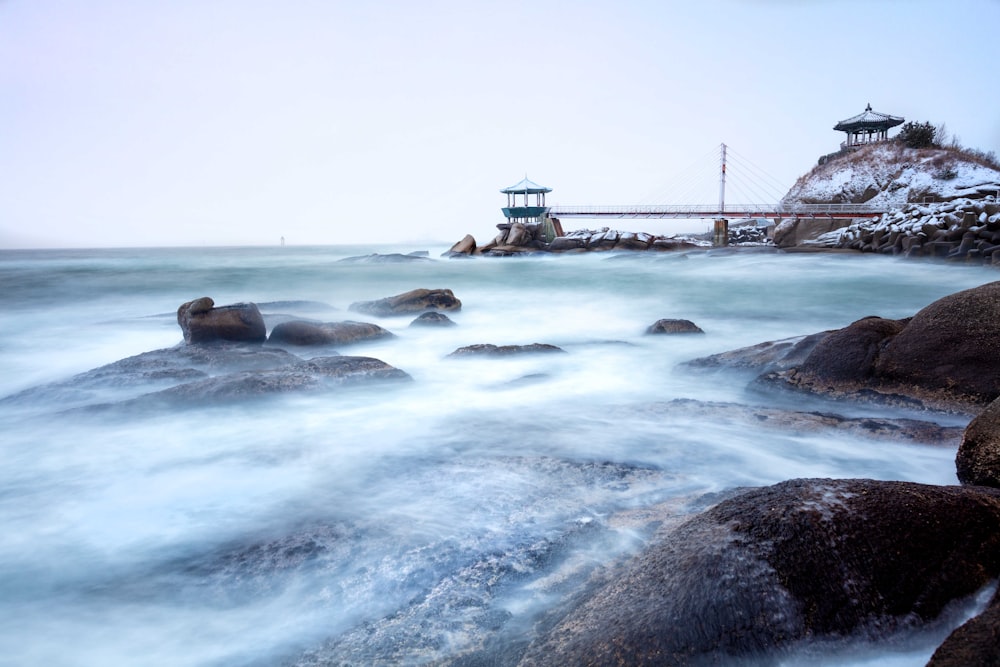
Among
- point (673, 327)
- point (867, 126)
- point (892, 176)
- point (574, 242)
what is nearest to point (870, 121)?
point (867, 126)

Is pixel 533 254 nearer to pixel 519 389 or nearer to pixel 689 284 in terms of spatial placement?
pixel 689 284

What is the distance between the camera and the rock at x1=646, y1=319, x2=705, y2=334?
9547mm

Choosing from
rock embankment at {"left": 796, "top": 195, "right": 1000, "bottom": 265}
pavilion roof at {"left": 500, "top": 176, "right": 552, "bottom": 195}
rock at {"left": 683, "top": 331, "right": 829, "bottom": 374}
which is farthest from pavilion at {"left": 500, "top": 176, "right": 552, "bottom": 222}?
rock at {"left": 683, "top": 331, "right": 829, "bottom": 374}

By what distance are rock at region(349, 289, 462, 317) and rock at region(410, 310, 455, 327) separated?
3.82 ft

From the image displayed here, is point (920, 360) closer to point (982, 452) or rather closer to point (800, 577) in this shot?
point (982, 452)

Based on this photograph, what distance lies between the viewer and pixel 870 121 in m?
47.8

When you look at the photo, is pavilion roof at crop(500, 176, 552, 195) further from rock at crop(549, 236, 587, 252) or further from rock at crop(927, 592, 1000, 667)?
rock at crop(927, 592, 1000, 667)

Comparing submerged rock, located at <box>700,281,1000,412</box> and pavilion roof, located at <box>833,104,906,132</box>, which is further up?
pavilion roof, located at <box>833,104,906,132</box>

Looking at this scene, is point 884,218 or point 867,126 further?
point 867,126

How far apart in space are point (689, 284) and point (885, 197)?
30.7 m

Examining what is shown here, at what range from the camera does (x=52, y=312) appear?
14.5 m

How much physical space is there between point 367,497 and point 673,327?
22.6 ft

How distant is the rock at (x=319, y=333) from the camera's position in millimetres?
8312

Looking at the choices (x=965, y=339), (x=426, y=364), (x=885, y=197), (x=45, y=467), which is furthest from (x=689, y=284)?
(x=885, y=197)
